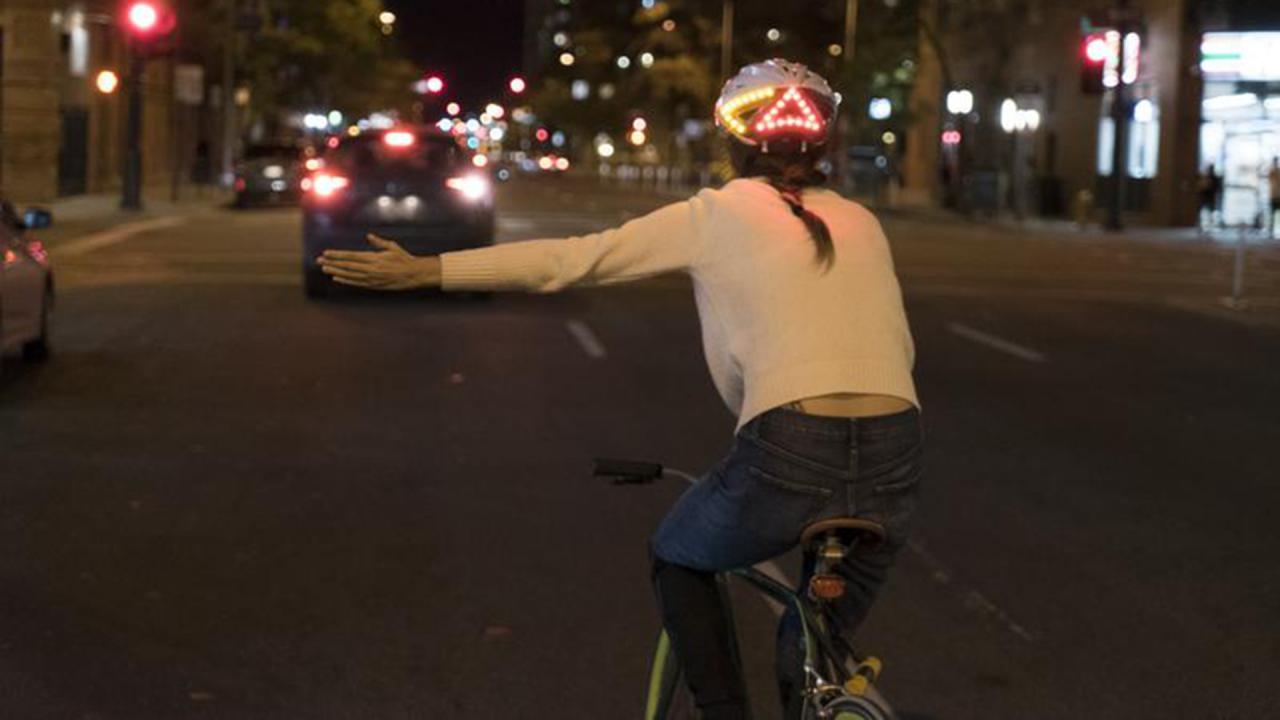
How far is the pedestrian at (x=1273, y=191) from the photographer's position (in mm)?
39906

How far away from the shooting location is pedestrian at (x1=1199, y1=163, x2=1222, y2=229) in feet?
140

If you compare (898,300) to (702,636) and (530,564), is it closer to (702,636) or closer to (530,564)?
(702,636)

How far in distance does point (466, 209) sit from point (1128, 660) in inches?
556

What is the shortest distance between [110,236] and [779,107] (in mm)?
29084

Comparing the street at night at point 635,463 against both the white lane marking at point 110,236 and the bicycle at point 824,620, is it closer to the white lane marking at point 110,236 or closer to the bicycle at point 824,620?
the bicycle at point 824,620

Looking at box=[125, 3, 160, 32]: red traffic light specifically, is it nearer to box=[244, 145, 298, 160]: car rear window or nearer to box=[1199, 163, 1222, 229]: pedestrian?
box=[244, 145, 298, 160]: car rear window

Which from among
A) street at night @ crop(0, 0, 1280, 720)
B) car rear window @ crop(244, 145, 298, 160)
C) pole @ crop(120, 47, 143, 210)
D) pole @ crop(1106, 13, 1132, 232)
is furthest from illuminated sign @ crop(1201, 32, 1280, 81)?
pole @ crop(120, 47, 143, 210)

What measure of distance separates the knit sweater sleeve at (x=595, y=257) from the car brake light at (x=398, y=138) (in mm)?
16310

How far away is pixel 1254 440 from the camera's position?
12.4 meters

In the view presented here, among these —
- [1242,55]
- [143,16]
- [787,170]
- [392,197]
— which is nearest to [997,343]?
[392,197]

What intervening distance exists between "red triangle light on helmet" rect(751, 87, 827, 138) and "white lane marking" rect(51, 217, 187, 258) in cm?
2403

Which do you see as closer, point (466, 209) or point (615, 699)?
point (615, 699)

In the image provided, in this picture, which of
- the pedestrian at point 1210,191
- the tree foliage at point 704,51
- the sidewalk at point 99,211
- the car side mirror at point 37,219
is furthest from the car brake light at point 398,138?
the tree foliage at point 704,51

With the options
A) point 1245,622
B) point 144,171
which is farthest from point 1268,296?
point 144,171
